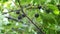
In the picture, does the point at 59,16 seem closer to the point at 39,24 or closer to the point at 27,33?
the point at 39,24

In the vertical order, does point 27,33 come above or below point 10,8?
below

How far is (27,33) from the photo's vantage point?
4.97 feet

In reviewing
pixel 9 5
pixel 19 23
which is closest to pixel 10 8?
pixel 9 5

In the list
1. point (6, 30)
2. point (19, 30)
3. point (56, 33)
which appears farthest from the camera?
point (19, 30)

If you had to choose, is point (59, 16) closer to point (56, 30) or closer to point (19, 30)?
point (56, 30)

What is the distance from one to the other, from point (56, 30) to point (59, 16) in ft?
0.47

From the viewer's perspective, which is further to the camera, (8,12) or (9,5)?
Answer: (9,5)

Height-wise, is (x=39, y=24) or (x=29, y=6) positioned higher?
(x=29, y=6)

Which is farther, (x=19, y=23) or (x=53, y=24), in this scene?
(x=19, y=23)

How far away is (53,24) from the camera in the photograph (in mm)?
1321

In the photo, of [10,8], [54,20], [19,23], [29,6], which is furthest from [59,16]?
[10,8]

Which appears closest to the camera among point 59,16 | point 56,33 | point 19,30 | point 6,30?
point 56,33

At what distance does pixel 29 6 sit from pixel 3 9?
0.29 m

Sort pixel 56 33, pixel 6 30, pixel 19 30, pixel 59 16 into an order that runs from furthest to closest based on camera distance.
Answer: pixel 19 30, pixel 6 30, pixel 59 16, pixel 56 33
